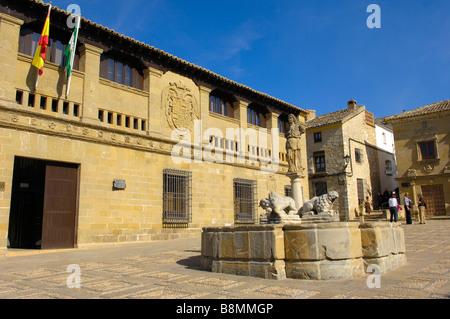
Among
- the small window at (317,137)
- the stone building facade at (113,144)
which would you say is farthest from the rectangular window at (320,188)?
the stone building facade at (113,144)

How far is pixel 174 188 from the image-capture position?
1527cm

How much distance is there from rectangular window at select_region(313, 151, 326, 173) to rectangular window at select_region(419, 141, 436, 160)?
7.51m

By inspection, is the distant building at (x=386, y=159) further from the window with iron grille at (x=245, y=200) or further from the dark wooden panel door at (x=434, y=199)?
the window with iron grille at (x=245, y=200)

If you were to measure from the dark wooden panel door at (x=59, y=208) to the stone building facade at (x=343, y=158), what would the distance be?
21.1m

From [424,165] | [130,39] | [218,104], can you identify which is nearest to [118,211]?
[130,39]

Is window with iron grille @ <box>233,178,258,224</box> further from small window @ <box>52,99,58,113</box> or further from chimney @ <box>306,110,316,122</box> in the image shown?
chimney @ <box>306,110,316,122</box>

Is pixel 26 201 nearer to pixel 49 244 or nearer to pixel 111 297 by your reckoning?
pixel 49 244

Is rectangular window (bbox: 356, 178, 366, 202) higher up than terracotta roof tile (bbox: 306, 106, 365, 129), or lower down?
lower down

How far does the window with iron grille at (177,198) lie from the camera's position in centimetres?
1481

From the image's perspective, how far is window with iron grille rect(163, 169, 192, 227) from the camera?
1481 cm

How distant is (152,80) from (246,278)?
11.7 meters

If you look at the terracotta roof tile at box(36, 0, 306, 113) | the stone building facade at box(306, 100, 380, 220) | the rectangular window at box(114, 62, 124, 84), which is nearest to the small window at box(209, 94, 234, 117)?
the terracotta roof tile at box(36, 0, 306, 113)

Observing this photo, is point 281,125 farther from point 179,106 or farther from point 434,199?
point 434,199

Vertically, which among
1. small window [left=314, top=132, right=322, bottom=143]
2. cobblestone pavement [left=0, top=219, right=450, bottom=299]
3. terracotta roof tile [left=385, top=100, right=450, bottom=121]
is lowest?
cobblestone pavement [left=0, top=219, right=450, bottom=299]
